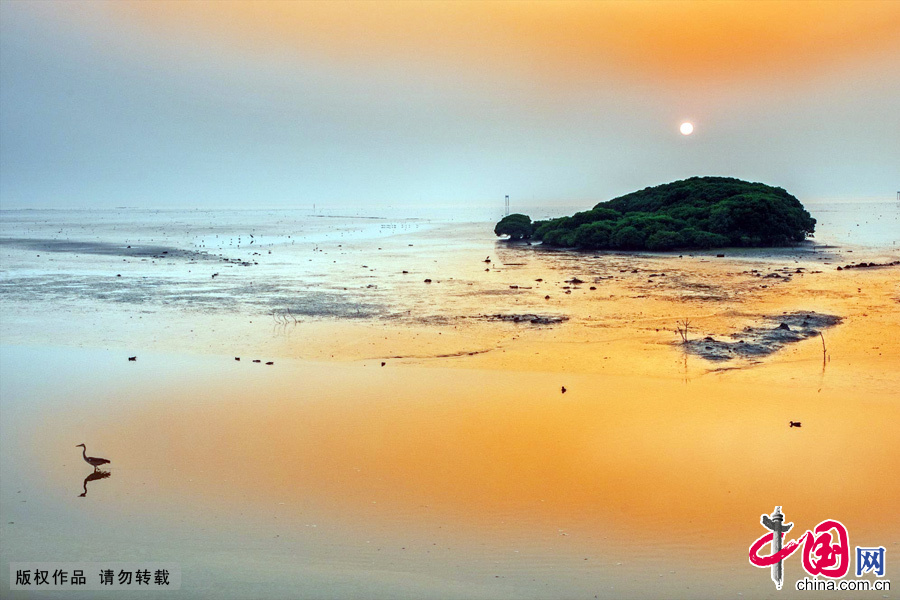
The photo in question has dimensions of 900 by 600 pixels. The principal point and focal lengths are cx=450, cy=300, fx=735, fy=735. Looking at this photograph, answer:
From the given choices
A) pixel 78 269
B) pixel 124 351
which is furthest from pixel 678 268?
pixel 78 269

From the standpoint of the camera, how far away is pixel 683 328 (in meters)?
11.7

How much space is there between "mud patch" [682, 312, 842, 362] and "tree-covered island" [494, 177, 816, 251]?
1496 centimetres

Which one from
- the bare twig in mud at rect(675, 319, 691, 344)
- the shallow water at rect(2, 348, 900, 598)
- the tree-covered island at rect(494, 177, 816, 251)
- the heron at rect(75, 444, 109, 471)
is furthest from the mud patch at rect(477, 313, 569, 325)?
the tree-covered island at rect(494, 177, 816, 251)

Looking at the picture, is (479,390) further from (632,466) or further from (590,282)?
(590,282)

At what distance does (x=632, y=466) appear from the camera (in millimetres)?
6047

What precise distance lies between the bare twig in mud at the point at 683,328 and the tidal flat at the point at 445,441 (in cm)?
21

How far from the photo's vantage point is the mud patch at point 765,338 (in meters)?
9.95

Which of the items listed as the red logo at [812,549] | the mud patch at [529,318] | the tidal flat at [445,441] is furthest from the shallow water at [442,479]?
the mud patch at [529,318]

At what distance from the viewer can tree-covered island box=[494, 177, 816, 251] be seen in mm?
27531

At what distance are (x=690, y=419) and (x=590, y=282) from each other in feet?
35.5

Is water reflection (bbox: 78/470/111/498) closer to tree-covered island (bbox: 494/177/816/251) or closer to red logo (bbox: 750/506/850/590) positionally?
red logo (bbox: 750/506/850/590)

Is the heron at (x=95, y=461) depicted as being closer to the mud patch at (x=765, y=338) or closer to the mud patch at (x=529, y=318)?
the mud patch at (x=765, y=338)

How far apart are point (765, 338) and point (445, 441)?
20.7 feet

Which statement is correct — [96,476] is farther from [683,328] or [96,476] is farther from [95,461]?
[683,328]
